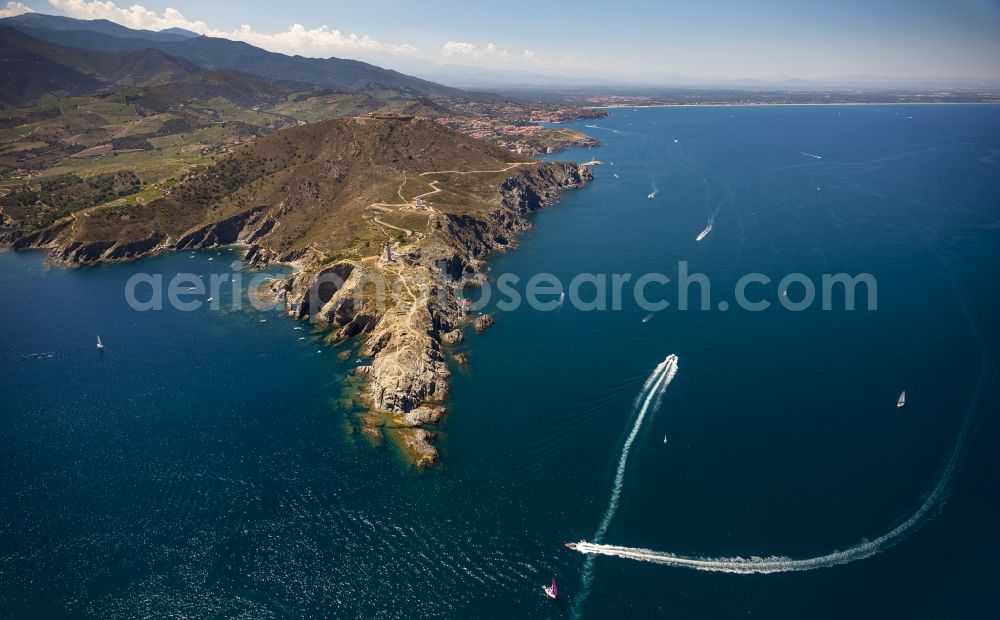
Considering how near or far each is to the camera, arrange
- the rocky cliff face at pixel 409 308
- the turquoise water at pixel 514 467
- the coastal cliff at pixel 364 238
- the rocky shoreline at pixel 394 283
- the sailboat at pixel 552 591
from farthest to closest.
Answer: the coastal cliff at pixel 364 238
the rocky shoreline at pixel 394 283
the rocky cliff face at pixel 409 308
the turquoise water at pixel 514 467
the sailboat at pixel 552 591

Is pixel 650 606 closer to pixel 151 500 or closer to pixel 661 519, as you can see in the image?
pixel 661 519

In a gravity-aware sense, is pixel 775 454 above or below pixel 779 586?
above

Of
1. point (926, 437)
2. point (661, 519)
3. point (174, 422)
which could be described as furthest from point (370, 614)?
point (926, 437)

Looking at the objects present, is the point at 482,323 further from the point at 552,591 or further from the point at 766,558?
the point at 766,558

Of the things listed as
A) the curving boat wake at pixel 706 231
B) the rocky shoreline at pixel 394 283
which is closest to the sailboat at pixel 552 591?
the rocky shoreline at pixel 394 283

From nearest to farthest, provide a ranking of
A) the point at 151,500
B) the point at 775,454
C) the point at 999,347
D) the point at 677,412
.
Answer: the point at 151,500
the point at 775,454
the point at 677,412
the point at 999,347

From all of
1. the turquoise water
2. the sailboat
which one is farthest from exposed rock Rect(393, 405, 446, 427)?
the sailboat

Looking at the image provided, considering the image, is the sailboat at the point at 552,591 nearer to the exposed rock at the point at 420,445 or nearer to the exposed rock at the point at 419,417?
the exposed rock at the point at 420,445
